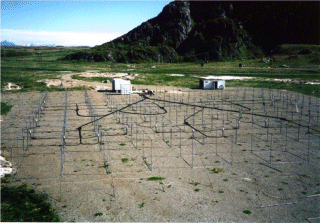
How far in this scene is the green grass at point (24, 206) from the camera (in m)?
15.7

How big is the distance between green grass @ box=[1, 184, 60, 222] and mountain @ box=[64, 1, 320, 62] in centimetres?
13568

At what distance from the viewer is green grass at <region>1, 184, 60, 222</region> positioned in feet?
51.6

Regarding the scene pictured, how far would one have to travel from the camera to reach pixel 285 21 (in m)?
172

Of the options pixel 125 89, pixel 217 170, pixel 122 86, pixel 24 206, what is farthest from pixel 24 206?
pixel 122 86

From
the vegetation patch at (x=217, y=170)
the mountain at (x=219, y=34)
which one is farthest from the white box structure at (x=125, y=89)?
the mountain at (x=219, y=34)

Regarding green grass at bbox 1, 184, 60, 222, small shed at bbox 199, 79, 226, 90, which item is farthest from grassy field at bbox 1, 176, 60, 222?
small shed at bbox 199, 79, 226, 90

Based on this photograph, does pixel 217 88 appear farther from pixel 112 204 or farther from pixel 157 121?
pixel 112 204

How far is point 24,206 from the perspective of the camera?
16.7 metres

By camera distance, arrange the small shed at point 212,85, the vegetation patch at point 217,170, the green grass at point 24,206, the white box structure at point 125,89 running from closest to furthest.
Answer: the green grass at point 24,206 < the vegetation patch at point 217,170 < the white box structure at point 125,89 < the small shed at point 212,85

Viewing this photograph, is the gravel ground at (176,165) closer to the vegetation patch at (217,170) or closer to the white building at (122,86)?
the vegetation patch at (217,170)

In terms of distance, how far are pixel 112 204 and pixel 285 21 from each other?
18000 centimetres

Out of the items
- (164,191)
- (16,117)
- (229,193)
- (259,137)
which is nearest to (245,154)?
(259,137)

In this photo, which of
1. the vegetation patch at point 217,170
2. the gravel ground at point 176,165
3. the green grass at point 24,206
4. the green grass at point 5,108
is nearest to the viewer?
the green grass at point 24,206

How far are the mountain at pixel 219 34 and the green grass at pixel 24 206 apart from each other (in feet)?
445
